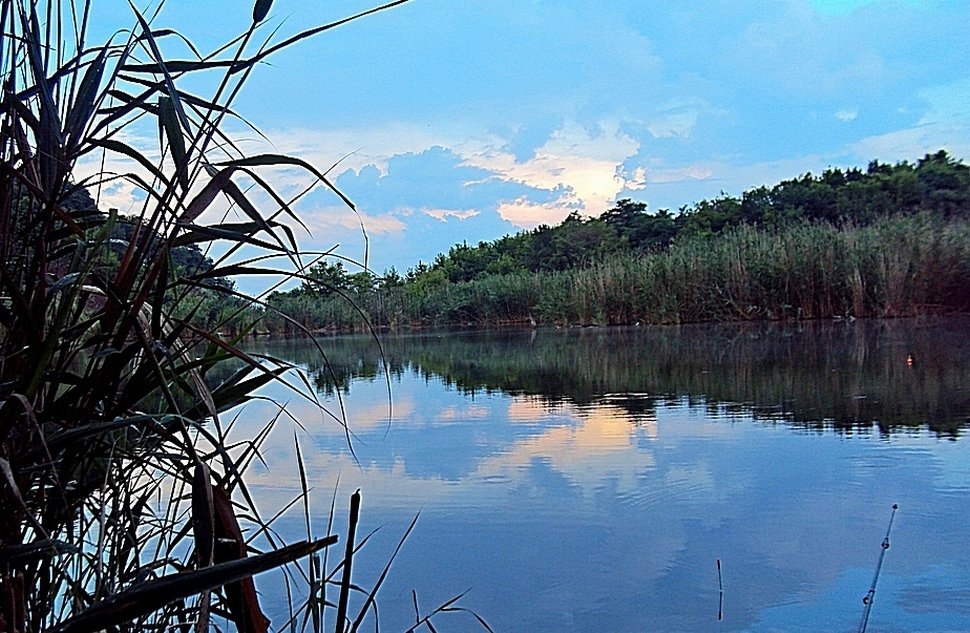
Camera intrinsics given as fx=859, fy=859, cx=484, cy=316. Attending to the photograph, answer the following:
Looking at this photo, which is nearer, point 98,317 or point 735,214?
point 98,317

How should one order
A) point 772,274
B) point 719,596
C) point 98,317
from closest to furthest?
point 98,317 < point 719,596 < point 772,274

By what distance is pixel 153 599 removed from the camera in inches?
15.2

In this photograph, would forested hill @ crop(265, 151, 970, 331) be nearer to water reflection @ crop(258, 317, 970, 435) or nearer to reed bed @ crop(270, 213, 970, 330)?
reed bed @ crop(270, 213, 970, 330)

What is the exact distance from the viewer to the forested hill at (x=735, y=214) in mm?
17016

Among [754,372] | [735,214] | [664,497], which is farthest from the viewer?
[735,214]

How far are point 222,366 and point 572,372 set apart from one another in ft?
5.85

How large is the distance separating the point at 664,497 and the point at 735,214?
17811mm

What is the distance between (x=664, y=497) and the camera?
5.84 ft

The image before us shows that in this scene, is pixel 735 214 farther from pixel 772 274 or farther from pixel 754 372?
pixel 754 372

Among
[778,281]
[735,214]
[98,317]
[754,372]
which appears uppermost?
[735,214]

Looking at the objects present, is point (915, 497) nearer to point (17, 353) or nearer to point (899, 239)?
point (17, 353)

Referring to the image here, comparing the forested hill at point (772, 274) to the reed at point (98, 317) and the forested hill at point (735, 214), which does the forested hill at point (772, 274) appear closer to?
the forested hill at point (735, 214)

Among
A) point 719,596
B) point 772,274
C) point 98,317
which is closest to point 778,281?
point 772,274

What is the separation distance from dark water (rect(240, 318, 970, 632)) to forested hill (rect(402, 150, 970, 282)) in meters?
12.3
